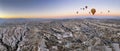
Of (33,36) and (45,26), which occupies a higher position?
(45,26)

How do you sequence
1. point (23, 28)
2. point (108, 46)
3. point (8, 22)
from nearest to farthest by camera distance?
1. point (108, 46)
2. point (8, 22)
3. point (23, 28)

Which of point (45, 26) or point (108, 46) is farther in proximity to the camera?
point (45, 26)

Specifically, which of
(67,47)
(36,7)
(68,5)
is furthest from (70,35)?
(36,7)

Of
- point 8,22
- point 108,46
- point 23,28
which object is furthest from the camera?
point 23,28

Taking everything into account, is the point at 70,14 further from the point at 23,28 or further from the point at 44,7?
the point at 23,28

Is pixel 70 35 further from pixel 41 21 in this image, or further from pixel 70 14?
pixel 41 21

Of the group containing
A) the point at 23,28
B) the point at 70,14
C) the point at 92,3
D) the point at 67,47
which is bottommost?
the point at 67,47
